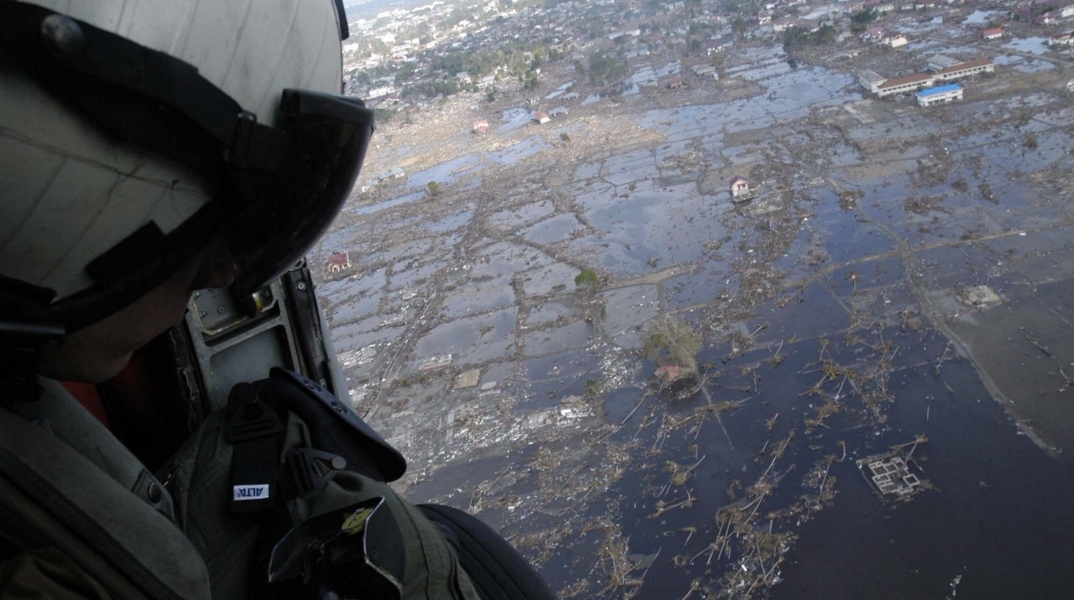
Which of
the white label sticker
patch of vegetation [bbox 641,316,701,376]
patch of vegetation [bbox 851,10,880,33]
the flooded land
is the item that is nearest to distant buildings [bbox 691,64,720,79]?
patch of vegetation [bbox 851,10,880,33]

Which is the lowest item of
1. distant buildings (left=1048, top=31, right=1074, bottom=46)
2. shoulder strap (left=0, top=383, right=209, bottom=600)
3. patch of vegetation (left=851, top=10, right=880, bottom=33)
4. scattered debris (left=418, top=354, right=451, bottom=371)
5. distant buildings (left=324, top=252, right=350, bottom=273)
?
distant buildings (left=1048, top=31, right=1074, bottom=46)

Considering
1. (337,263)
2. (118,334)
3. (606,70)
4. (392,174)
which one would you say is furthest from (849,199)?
(606,70)

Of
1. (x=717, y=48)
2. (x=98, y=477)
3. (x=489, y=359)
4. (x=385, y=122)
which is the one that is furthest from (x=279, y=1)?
(x=717, y=48)

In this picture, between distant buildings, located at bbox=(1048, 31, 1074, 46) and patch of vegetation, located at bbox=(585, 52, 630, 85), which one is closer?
distant buildings, located at bbox=(1048, 31, 1074, 46)

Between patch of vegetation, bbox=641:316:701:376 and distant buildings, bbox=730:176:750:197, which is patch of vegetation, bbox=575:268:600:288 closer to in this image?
patch of vegetation, bbox=641:316:701:376

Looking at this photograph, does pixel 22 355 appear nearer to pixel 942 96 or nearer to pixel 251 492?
pixel 251 492

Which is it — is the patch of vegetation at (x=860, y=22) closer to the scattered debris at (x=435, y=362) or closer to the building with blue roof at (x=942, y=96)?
the building with blue roof at (x=942, y=96)

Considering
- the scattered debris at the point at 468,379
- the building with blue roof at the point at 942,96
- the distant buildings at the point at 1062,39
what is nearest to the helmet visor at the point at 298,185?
the scattered debris at the point at 468,379
